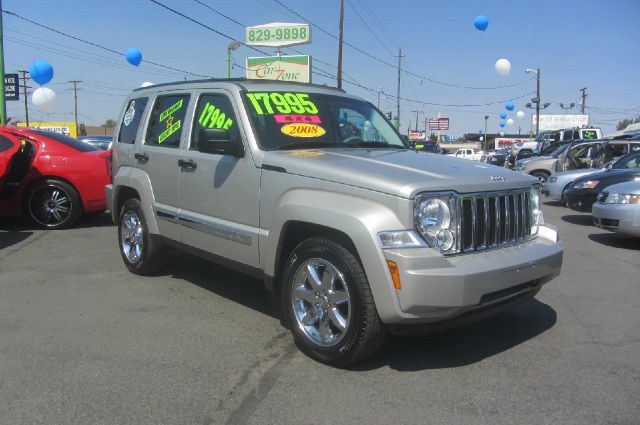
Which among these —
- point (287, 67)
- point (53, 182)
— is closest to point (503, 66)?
point (287, 67)

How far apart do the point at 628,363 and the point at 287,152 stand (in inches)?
111

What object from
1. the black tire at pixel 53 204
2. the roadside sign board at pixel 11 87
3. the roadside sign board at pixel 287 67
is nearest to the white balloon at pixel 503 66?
the roadside sign board at pixel 287 67

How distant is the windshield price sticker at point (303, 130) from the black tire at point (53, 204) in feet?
18.4

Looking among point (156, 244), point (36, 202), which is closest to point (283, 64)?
point (36, 202)

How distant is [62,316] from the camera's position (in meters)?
4.77

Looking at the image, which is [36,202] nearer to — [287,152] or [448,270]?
[287,152]

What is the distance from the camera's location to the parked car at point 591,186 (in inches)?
412

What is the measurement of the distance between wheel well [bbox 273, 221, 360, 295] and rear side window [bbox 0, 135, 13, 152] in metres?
5.86

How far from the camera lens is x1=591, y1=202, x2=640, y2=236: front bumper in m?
7.95

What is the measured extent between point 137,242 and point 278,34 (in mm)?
28826

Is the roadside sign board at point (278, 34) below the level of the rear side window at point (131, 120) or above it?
above

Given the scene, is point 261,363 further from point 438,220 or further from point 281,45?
point 281,45

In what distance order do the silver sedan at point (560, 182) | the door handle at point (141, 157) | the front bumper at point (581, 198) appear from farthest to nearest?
the silver sedan at point (560, 182) → the front bumper at point (581, 198) → the door handle at point (141, 157)

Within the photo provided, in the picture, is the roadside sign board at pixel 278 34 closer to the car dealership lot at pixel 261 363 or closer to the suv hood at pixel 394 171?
the car dealership lot at pixel 261 363
